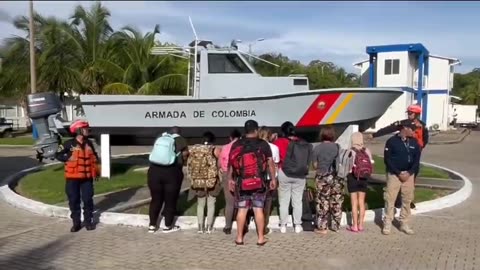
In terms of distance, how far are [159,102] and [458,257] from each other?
704 centimetres

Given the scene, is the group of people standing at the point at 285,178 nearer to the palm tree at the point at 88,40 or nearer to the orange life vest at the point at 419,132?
the orange life vest at the point at 419,132

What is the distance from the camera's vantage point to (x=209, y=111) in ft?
37.0

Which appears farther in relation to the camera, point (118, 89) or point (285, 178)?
point (118, 89)

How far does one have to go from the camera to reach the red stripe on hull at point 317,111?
443 inches

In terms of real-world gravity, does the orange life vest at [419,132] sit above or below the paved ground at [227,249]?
above

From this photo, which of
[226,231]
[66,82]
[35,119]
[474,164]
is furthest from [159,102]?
[66,82]

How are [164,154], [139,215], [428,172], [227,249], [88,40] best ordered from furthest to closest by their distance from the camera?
[88,40], [428,172], [139,215], [164,154], [227,249]

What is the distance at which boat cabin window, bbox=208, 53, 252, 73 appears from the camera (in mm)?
11820

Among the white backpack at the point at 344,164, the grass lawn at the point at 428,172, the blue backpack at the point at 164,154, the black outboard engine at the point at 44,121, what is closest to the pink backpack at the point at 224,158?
the blue backpack at the point at 164,154

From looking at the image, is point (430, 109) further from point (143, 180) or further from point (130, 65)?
point (143, 180)

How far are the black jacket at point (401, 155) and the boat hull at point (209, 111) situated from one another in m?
4.21

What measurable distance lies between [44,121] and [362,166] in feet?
24.1

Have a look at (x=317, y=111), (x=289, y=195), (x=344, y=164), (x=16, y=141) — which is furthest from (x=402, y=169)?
(x=16, y=141)

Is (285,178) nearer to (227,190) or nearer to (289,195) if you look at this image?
(289,195)
